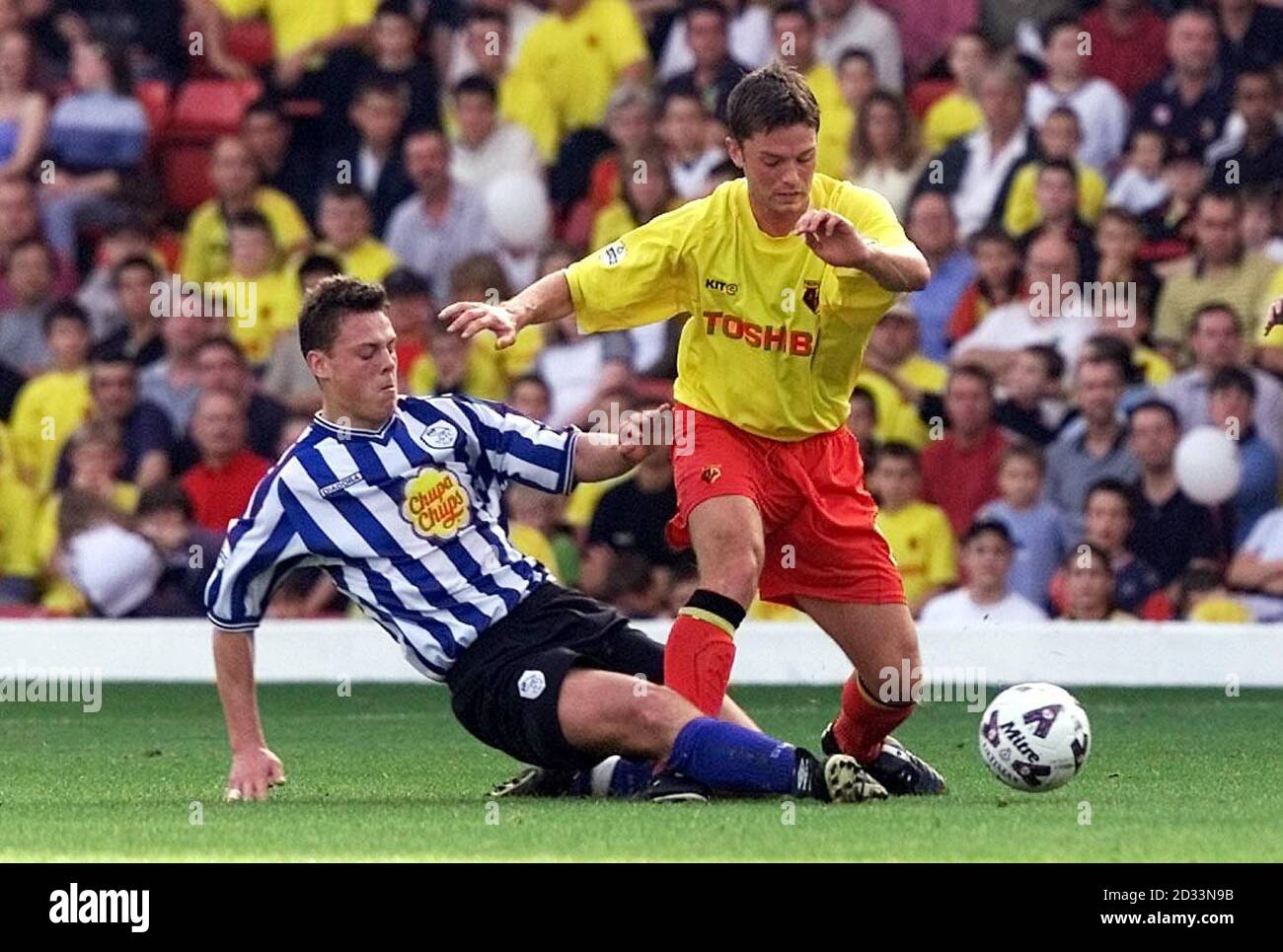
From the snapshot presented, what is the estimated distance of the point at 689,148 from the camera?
14.2m

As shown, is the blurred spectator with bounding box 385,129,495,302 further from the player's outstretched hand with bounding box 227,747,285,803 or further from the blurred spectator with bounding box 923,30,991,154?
the player's outstretched hand with bounding box 227,747,285,803

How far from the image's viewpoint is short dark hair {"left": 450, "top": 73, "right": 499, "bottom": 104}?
583 inches

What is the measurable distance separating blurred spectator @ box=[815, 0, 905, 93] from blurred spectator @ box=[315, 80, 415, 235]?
7.67 ft

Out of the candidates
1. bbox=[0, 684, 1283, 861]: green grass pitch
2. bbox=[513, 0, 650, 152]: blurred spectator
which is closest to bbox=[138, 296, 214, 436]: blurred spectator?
Result: bbox=[513, 0, 650, 152]: blurred spectator

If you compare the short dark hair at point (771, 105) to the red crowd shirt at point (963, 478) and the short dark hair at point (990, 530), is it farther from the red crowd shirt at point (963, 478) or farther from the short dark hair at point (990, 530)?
the red crowd shirt at point (963, 478)

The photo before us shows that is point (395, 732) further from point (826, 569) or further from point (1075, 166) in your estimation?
point (1075, 166)

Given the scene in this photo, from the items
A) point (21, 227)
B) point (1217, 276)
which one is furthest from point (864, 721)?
point (21, 227)

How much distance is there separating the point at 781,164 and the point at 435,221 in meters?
7.05

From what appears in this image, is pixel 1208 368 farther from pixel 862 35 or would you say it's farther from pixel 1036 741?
pixel 1036 741

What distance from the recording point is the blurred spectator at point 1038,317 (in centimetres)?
1336

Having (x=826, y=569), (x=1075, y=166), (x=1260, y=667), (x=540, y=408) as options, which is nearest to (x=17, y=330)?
(x=540, y=408)

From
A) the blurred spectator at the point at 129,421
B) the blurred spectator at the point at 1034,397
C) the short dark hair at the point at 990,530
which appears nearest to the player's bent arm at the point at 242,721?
the short dark hair at the point at 990,530

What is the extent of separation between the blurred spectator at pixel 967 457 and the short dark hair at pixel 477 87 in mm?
3278

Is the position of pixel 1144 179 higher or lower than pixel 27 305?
higher
